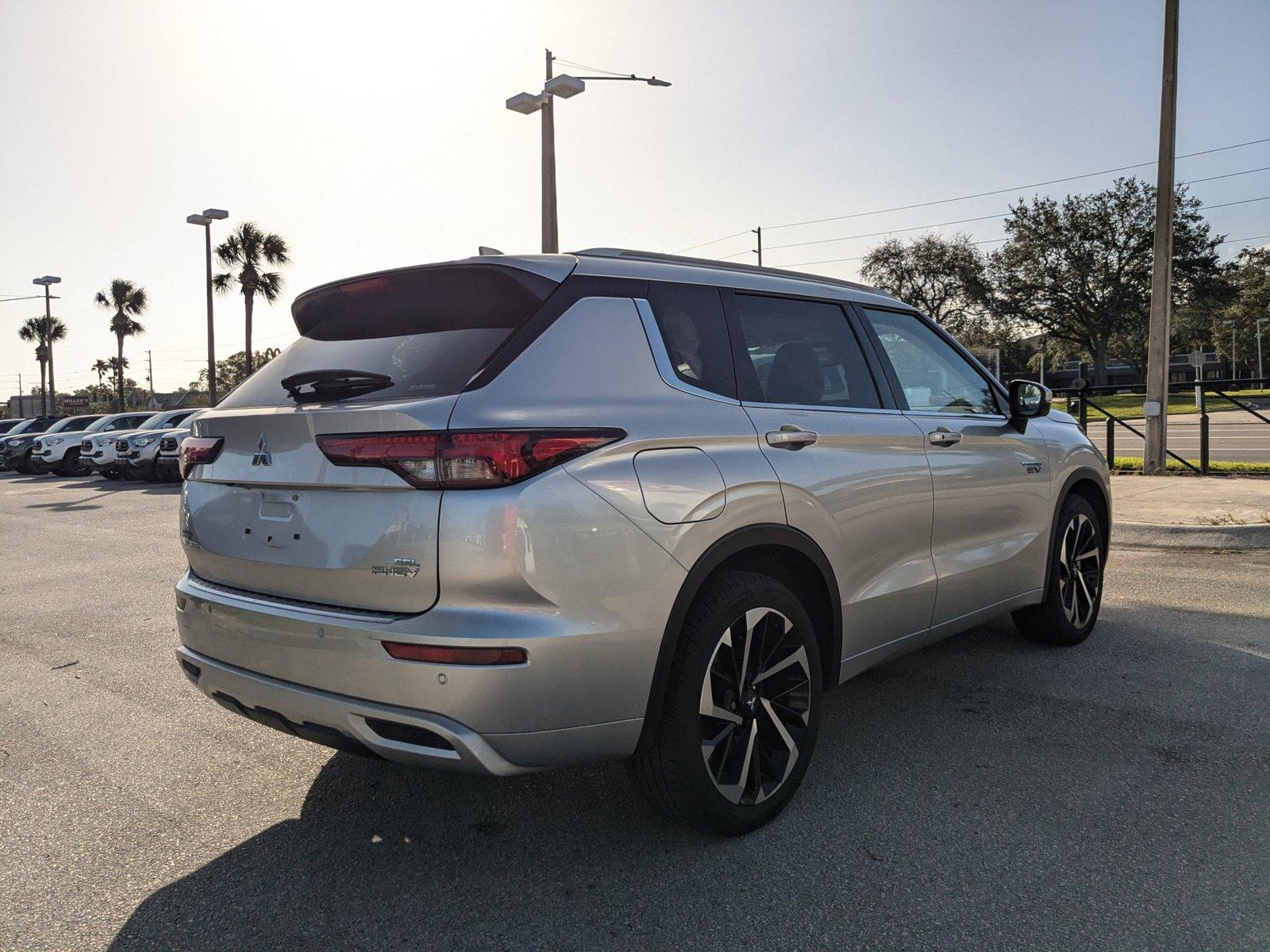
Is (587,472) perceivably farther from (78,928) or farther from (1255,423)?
(1255,423)

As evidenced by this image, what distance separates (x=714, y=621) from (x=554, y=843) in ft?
2.92

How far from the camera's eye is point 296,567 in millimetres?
2883

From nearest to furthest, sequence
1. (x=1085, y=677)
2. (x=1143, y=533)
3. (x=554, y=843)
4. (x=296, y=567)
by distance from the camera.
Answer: (x=296, y=567)
(x=554, y=843)
(x=1085, y=677)
(x=1143, y=533)

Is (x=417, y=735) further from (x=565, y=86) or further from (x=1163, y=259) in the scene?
(x=1163, y=259)

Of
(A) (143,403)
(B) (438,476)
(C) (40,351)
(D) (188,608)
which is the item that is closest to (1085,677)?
(B) (438,476)

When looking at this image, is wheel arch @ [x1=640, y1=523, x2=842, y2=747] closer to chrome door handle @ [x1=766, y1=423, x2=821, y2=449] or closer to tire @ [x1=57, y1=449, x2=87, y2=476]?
chrome door handle @ [x1=766, y1=423, x2=821, y2=449]

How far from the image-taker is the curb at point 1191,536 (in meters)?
8.55

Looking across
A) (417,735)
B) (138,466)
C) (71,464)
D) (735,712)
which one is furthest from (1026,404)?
(71,464)

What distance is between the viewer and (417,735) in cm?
265

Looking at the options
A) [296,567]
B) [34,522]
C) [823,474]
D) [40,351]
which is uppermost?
[40,351]

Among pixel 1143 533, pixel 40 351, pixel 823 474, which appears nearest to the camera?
pixel 823 474

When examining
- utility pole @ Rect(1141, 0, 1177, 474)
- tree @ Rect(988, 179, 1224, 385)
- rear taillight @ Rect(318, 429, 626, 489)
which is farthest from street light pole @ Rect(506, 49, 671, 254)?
tree @ Rect(988, 179, 1224, 385)

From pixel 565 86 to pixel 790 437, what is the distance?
11421 mm

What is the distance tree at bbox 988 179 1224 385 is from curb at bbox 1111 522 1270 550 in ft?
146
